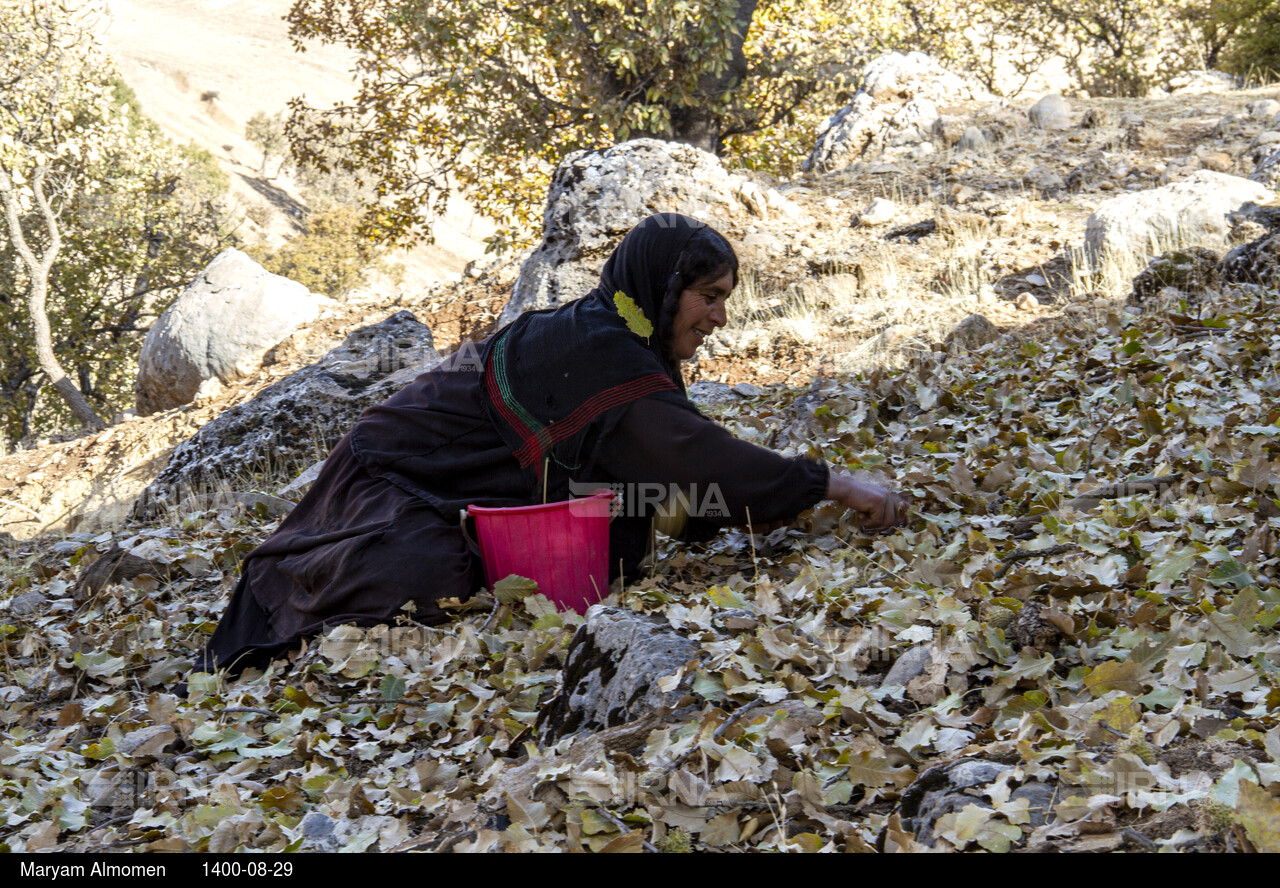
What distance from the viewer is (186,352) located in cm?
1139

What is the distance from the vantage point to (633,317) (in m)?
3.44

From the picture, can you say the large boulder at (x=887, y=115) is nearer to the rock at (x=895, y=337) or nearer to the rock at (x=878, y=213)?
the rock at (x=878, y=213)

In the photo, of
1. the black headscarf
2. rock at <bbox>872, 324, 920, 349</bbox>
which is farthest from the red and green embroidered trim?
rock at <bbox>872, 324, 920, 349</bbox>

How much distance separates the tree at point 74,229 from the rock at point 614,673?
51.6 feet

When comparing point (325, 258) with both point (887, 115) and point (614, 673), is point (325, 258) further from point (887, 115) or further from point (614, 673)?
point (614, 673)

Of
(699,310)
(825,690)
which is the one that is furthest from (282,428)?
(825,690)

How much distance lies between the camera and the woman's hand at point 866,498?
11.0 ft

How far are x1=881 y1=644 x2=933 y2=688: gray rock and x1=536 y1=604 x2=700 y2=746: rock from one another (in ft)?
1.53

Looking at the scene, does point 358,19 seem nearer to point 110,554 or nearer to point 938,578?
point 110,554

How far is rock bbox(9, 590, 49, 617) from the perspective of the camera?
171 inches

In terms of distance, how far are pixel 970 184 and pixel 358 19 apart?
25.8 ft

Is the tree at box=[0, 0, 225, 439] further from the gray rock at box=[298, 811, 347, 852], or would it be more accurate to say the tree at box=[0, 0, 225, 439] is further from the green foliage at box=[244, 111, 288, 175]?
the green foliage at box=[244, 111, 288, 175]

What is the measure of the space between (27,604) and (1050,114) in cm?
1182

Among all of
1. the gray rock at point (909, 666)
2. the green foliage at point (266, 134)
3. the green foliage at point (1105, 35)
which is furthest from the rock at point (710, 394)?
the green foliage at point (266, 134)
